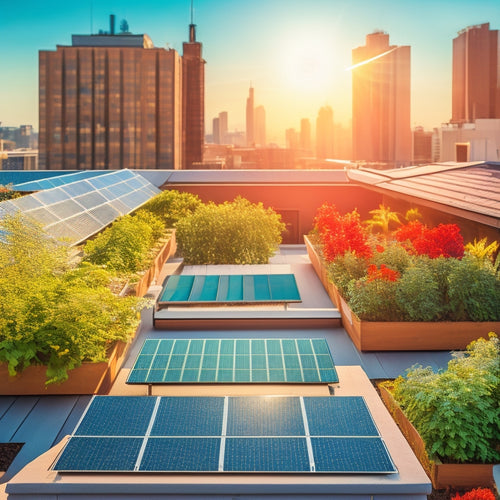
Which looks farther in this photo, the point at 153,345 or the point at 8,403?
the point at 153,345

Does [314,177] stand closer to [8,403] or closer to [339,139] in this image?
[8,403]

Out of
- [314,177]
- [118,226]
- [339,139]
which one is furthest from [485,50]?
[118,226]

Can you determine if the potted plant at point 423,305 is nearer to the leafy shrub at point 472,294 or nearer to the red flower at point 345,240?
the leafy shrub at point 472,294

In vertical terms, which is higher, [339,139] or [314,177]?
[339,139]

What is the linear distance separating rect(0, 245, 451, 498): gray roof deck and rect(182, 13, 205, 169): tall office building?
11688 centimetres

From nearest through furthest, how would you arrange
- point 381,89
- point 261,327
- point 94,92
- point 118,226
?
point 261,327 < point 118,226 < point 94,92 < point 381,89

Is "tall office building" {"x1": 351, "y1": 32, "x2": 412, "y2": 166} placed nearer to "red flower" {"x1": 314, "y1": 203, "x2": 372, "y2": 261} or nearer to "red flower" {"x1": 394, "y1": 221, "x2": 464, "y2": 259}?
"red flower" {"x1": 314, "y1": 203, "x2": 372, "y2": 261}

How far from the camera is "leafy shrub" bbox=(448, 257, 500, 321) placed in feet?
23.2

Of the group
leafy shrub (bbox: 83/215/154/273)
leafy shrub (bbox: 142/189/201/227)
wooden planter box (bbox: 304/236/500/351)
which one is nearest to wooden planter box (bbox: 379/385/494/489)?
wooden planter box (bbox: 304/236/500/351)

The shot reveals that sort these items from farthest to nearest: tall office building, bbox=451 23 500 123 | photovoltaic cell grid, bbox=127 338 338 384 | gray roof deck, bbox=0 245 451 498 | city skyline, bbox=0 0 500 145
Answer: tall office building, bbox=451 23 500 123
city skyline, bbox=0 0 500 145
photovoltaic cell grid, bbox=127 338 338 384
gray roof deck, bbox=0 245 451 498

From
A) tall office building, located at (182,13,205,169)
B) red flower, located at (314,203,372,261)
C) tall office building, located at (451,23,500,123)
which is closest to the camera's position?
red flower, located at (314,203,372,261)

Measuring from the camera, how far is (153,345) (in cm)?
623

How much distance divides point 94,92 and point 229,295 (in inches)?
3976

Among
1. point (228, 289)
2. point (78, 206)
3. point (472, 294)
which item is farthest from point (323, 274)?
point (78, 206)
